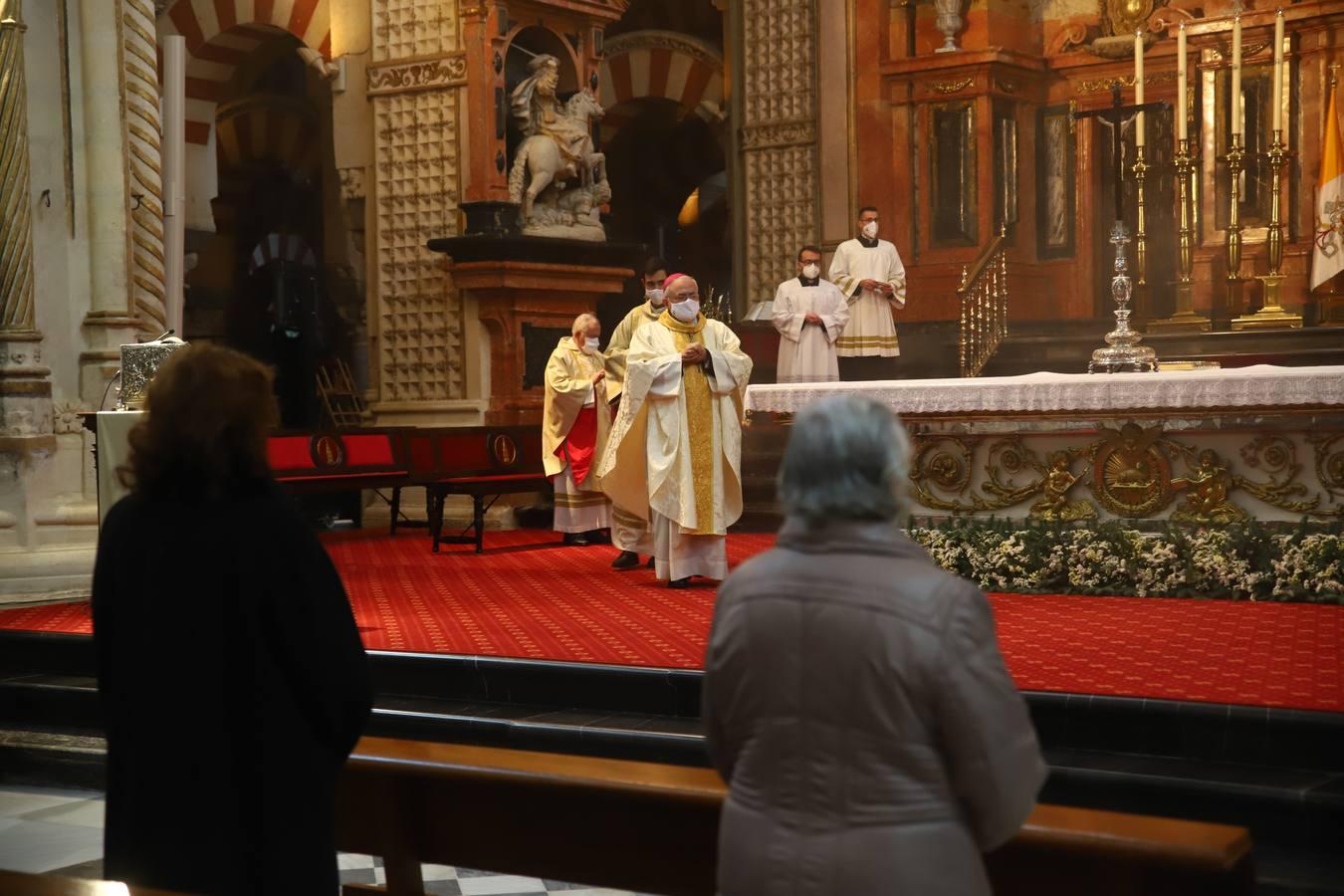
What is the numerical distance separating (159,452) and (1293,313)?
36.7 feet

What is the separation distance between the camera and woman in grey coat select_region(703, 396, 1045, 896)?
1.99 meters

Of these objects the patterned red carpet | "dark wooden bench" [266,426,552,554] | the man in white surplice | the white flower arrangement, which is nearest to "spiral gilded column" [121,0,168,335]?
"dark wooden bench" [266,426,552,554]

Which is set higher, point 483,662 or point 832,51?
point 832,51

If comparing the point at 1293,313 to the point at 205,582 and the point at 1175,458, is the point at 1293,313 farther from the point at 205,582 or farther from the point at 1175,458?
the point at 205,582

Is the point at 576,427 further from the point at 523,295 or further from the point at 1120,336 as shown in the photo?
the point at 1120,336

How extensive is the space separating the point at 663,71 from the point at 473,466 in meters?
7.23

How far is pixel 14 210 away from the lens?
8.45 meters

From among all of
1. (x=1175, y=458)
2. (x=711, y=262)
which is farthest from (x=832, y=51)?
(x=1175, y=458)

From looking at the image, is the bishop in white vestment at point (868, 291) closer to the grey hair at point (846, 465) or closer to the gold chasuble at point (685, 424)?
the gold chasuble at point (685, 424)

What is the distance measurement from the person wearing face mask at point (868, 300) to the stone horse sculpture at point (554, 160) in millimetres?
2009

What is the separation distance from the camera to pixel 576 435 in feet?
Answer: 34.8

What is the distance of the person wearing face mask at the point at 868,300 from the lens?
41.9 feet

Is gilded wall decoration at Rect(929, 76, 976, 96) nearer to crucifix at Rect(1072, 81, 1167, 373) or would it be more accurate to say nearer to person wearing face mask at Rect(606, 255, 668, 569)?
person wearing face mask at Rect(606, 255, 668, 569)

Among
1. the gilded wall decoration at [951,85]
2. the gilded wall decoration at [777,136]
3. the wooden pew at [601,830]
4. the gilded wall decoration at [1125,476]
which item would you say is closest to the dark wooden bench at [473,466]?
the gilded wall decoration at [1125,476]
